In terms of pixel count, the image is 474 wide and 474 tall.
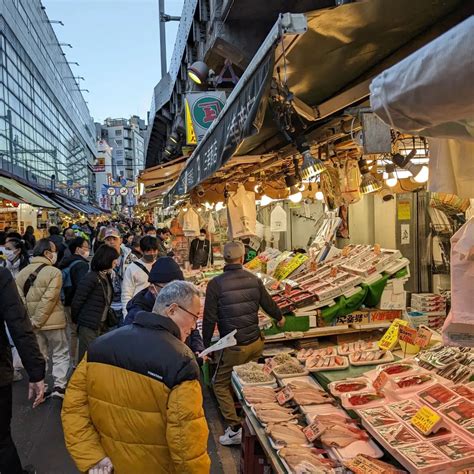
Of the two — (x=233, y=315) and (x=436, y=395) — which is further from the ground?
(x=233, y=315)

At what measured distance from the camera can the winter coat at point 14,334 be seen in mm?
3951

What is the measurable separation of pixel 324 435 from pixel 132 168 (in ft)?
460

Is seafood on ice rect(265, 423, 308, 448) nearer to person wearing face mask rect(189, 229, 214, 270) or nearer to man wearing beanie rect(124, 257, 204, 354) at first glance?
man wearing beanie rect(124, 257, 204, 354)

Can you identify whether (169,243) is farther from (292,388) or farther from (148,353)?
(148,353)

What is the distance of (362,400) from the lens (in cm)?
381

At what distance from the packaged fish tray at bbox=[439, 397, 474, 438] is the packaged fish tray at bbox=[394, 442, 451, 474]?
27cm

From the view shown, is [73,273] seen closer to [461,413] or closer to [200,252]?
[461,413]

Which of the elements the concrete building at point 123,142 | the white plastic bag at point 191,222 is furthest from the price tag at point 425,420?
the concrete building at point 123,142

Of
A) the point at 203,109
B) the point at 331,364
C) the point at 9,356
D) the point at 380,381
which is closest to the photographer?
the point at 380,381

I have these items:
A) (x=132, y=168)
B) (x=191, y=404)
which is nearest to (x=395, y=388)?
(x=191, y=404)

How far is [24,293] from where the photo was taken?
648 centimetres

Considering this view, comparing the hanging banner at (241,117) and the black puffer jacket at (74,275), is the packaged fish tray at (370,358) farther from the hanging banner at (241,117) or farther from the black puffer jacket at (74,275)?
the black puffer jacket at (74,275)

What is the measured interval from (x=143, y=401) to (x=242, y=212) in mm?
5577

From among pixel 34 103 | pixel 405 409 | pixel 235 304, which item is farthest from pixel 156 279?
pixel 34 103
